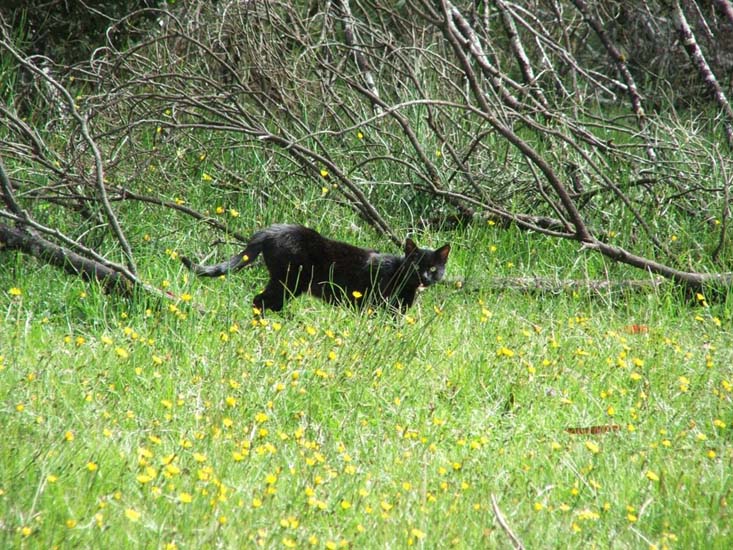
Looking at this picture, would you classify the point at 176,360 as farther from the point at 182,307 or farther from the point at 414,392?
the point at 414,392

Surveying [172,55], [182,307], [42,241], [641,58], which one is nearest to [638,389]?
[182,307]

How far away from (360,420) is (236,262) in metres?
1.83

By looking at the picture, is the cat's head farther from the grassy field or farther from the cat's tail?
the cat's tail

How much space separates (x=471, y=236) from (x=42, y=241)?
9.69 feet

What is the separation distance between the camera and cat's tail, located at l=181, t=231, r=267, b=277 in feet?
18.2

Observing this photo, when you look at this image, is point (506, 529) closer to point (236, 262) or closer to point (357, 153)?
point (236, 262)

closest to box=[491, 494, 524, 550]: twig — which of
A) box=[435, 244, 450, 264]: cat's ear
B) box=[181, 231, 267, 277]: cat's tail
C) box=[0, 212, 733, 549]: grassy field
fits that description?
box=[0, 212, 733, 549]: grassy field

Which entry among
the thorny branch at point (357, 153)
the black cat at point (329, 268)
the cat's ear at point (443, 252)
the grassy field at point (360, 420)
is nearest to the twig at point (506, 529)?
the grassy field at point (360, 420)

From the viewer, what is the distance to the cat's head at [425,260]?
5.96 m

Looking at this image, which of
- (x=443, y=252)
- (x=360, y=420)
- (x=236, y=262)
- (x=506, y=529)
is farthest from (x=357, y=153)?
(x=506, y=529)

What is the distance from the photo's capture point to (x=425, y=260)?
598 centimetres

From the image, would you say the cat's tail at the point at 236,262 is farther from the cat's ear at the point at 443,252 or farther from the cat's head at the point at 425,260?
the cat's ear at the point at 443,252

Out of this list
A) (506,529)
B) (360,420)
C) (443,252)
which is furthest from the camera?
(443,252)

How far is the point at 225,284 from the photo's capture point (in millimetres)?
5879
